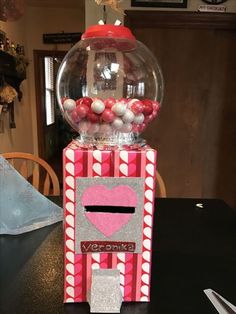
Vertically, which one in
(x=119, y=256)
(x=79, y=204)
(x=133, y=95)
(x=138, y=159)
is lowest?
(x=119, y=256)

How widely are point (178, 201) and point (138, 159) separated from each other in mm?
728

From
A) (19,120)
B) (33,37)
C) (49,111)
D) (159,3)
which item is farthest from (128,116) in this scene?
(49,111)

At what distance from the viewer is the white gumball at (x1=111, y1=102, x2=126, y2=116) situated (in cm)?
65

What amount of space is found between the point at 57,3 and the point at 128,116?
386 centimetres

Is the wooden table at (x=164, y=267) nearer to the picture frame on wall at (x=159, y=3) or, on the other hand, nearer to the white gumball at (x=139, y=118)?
the white gumball at (x=139, y=118)

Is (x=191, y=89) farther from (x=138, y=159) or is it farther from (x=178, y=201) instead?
(x=138, y=159)

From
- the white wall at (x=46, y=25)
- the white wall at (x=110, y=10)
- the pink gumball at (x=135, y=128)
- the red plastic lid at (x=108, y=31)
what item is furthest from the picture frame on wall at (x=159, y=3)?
the white wall at (x=46, y=25)

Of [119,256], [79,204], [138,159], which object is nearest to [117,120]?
[138,159]

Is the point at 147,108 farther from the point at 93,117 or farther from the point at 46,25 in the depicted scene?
the point at 46,25

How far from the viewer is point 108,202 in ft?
2.14

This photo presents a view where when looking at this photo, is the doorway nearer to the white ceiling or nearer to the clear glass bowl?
the white ceiling

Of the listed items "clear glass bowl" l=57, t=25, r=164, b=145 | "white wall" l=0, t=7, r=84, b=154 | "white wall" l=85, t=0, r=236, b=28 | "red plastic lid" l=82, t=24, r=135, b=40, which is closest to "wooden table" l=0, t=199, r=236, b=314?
"clear glass bowl" l=57, t=25, r=164, b=145

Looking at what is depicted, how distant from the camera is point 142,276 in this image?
690 millimetres

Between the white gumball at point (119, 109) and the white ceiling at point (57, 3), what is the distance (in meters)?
3.62
